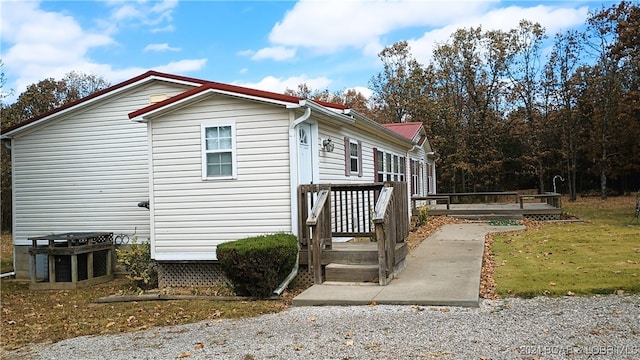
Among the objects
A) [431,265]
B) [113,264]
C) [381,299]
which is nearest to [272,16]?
[113,264]

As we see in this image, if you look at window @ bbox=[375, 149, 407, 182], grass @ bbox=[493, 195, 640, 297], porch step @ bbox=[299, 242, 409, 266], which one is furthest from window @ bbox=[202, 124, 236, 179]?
window @ bbox=[375, 149, 407, 182]

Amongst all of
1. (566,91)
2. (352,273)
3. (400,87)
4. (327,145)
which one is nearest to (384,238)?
(352,273)

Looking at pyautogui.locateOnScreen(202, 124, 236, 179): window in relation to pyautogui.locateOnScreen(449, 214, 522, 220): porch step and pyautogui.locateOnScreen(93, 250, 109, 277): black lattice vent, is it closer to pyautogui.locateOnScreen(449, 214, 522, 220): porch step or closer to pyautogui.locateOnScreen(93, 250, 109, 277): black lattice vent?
pyautogui.locateOnScreen(93, 250, 109, 277): black lattice vent

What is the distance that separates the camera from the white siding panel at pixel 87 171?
37.5 feet

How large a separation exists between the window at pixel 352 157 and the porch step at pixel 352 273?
3922 millimetres

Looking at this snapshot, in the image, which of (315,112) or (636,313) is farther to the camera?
(315,112)

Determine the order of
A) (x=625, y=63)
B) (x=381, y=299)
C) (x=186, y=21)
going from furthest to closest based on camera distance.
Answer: (x=625, y=63)
(x=186, y=21)
(x=381, y=299)

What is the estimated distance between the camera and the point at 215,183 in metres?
8.77

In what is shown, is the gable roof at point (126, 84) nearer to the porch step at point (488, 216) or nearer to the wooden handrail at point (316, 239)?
the wooden handrail at point (316, 239)

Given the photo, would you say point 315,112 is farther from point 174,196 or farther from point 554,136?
point 554,136

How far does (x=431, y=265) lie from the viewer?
8516 mm

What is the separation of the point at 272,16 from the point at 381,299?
10.1 meters

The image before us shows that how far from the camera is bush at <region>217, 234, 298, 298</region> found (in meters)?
7.20

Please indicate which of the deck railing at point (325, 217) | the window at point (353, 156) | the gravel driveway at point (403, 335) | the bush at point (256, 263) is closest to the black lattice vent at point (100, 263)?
the bush at point (256, 263)
